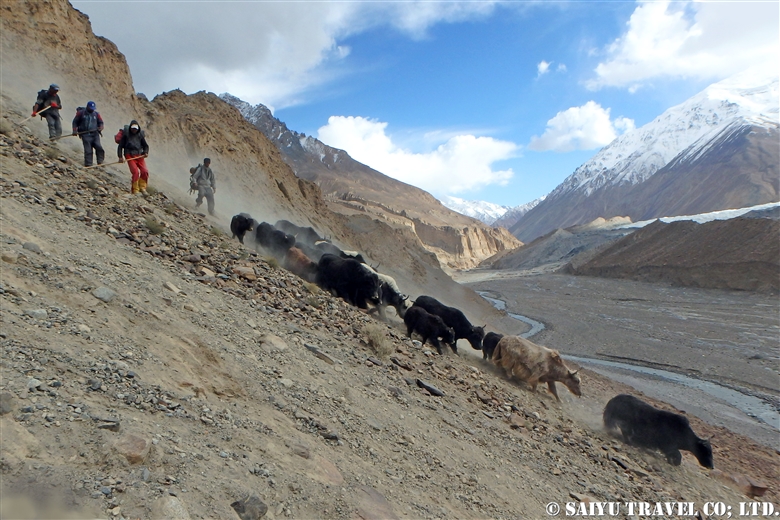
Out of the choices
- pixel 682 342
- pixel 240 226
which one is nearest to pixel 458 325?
pixel 240 226

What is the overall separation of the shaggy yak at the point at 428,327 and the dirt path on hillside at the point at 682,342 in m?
8.50

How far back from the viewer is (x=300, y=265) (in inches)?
479

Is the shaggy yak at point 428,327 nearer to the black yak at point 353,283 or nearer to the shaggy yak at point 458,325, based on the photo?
the black yak at point 353,283

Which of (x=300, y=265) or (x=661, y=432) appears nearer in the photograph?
(x=661, y=432)

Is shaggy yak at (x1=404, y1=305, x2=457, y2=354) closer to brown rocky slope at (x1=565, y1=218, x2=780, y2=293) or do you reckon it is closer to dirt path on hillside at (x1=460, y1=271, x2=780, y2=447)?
dirt path on hillside at (x1=460, y1=271, x2=780, y2=447)

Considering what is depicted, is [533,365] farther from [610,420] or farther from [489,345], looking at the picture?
[489,345]

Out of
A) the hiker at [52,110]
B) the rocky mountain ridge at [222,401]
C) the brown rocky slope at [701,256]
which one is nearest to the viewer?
the rocky mountain ridge at [222,401]

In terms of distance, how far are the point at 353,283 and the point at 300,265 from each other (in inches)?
78.6

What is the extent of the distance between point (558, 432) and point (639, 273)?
1895 inches

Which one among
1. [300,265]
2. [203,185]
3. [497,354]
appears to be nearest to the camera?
[497,354]

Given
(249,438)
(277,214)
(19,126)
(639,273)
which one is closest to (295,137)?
(639,273)

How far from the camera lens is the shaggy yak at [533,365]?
979 centimetres

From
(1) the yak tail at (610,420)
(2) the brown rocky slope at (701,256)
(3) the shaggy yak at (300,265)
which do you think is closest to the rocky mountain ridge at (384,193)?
(2) the brown rocky slope at (701,256)

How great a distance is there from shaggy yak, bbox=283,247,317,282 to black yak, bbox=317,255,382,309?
699 mm
